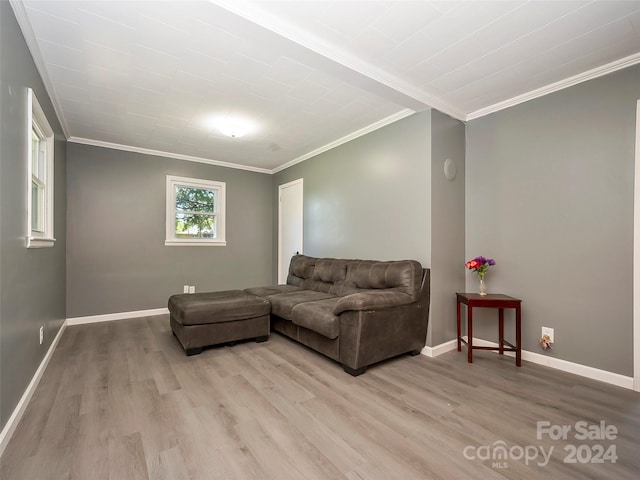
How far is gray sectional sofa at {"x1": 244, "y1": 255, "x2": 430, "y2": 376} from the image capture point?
99.7 inches

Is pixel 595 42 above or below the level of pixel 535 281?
above

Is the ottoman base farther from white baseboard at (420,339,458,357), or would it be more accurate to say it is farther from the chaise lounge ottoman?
white baseboard at (420,339,458,357)

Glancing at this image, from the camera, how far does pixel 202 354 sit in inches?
117

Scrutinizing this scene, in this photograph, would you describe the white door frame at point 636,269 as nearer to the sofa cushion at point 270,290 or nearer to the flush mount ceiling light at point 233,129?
the sofa cushion at point 270,290

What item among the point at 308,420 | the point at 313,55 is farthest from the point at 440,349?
the point at 313,55

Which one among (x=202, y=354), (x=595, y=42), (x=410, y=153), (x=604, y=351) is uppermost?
(x=595, y=42)

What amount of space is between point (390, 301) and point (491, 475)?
138 cm

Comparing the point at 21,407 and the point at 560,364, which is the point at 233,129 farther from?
the point at 560,364

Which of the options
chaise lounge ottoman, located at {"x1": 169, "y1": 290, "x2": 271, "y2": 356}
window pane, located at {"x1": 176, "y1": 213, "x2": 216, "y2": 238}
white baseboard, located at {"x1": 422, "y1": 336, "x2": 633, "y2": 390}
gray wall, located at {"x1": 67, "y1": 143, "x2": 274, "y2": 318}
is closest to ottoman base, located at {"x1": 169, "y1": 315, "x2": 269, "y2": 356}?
chaise lounge ottoman, located at {"x1": 169, "y1": 290, "x2": 271, "y2": 356}

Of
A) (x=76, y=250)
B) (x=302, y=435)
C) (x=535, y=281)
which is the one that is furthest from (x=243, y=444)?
(x=76, y=250)

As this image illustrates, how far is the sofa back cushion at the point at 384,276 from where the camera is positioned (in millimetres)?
2879

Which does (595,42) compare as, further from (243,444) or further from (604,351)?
(243,444)

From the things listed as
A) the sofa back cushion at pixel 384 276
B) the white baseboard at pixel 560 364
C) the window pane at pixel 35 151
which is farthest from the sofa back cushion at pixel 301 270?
the window pane at pixel 35 151

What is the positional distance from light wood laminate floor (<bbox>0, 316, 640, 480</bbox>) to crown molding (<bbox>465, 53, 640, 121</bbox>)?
2452 millimetres
